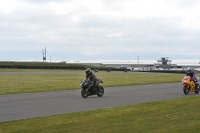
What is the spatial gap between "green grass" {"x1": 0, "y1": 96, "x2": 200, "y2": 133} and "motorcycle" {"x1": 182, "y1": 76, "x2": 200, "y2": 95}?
842 cm

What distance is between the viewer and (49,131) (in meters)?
9.60

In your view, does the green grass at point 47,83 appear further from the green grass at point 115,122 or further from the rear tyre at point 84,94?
the green grass at point 115,122

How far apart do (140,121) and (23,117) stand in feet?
12.5

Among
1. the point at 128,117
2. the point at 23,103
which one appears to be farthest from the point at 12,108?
the point at 128,117

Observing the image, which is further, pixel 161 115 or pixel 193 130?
pixel 161 115

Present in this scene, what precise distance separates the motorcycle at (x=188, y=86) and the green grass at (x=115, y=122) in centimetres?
842

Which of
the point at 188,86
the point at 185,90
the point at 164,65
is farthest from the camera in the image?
the point at 164,65

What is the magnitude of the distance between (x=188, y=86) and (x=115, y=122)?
12.0 m

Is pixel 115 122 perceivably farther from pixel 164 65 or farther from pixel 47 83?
pixel 164 65

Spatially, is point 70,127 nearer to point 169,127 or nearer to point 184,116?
point 169,127

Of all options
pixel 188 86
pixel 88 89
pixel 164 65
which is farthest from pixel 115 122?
pixel 164 65

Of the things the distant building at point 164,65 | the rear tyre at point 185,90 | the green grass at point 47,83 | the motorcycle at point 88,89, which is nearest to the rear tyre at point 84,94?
the motorcycle at point 88,89

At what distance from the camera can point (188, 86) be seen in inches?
863

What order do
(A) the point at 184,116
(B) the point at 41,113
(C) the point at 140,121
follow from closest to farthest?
(C) the point at 140,121
(A) the point at 184,116
(B) the point at 41,113
